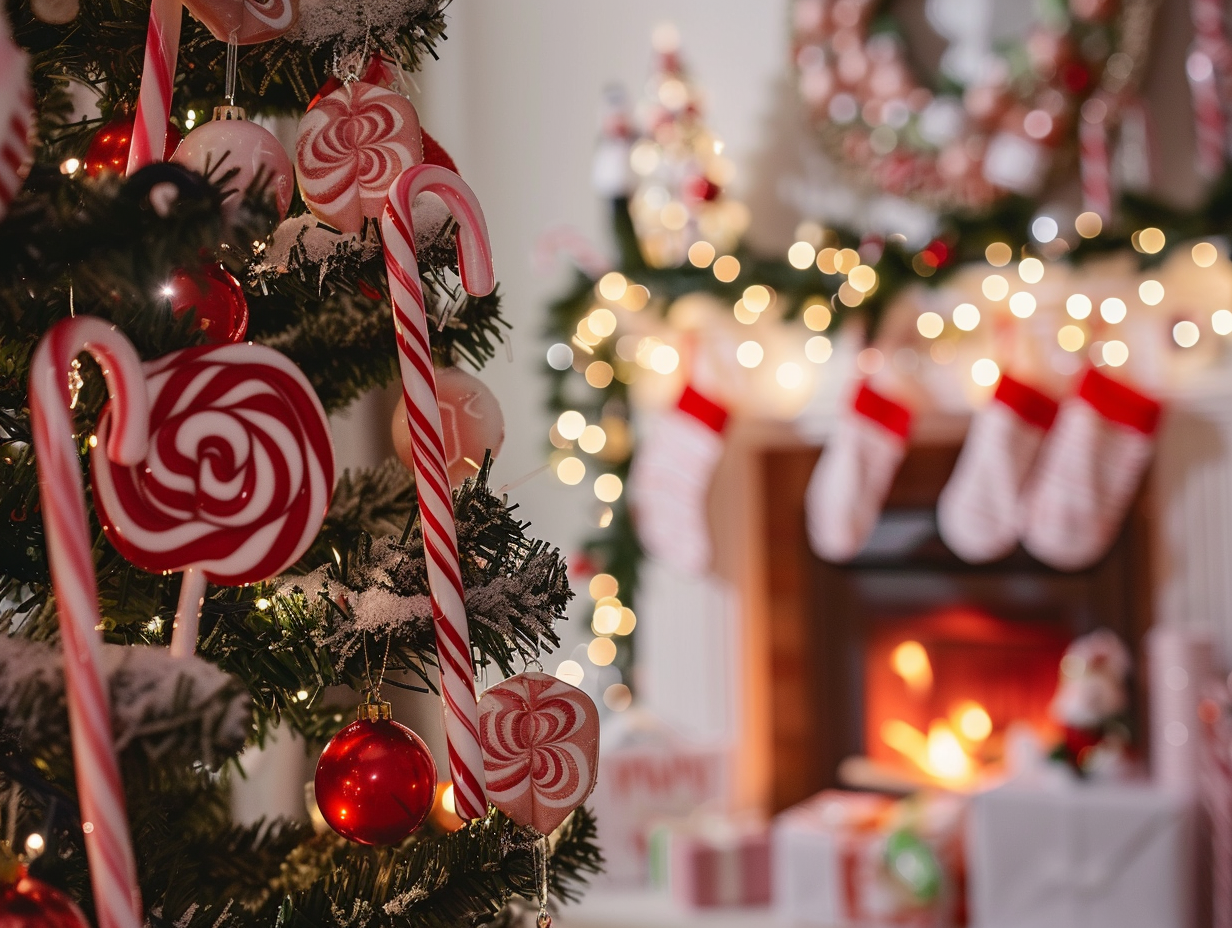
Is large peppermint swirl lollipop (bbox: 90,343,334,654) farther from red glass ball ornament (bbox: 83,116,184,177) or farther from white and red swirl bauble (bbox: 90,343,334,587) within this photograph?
red glass ball ornament (bbox: 83,116,184,177)

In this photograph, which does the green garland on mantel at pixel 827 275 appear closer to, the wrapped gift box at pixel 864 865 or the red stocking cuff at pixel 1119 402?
the red stocking cuff at pixel 1119 402

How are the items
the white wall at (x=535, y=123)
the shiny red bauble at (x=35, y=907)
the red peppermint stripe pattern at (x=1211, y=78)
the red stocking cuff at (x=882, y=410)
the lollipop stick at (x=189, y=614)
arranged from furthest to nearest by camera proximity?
the white wall at (x=535, y=123)
the red stocking cuff at (x=882, y=410)
the red peppermint stripe pattern at (x=1211, y=78)
the lollipop stick at (x=189, y=614)
the shiny red bauble at (x=35, y=907)

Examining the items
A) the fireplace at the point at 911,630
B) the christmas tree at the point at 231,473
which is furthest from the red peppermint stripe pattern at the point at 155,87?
the fireplace at the point at 911,630

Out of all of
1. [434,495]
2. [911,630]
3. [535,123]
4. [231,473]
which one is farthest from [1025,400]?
[231,473]

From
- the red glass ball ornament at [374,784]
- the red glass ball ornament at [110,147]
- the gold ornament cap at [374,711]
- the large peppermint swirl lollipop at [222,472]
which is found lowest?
the red glass ball ornament at [374,784]

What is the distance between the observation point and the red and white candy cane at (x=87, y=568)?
0.47m

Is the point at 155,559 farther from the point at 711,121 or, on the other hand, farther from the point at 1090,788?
the point at 711,121

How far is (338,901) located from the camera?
0.68 m

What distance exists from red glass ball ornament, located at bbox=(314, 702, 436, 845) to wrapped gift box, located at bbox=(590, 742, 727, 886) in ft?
7.14

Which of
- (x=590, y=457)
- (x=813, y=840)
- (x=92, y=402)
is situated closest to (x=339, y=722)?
(x=92, y=402)

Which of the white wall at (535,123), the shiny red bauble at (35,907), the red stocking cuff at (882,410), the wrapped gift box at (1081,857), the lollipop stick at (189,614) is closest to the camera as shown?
the shiny red bauble at (35,907)

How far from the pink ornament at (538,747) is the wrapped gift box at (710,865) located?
2.18 metres

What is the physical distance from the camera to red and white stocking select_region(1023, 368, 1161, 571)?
99.9 inches

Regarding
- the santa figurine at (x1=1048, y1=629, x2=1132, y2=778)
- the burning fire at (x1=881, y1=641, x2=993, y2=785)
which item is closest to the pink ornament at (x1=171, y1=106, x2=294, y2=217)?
the santa figurine at (x1=1048, y1=629, x2=1132, y2=778)
